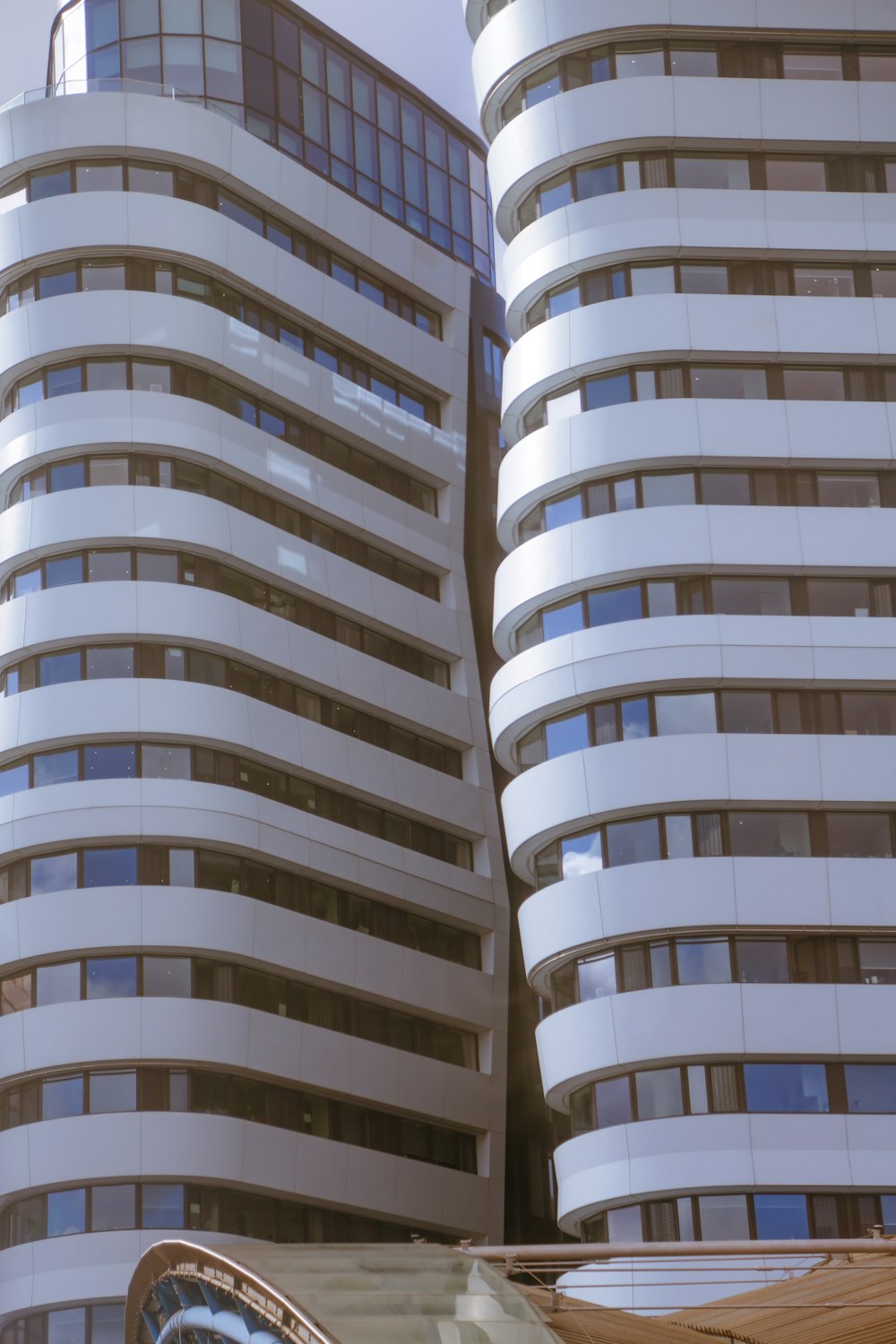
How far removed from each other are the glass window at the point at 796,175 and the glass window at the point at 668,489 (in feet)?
28.5

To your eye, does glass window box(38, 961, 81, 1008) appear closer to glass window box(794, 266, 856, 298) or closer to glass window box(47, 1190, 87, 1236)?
glass window box(47, 1190, 87, 1236)

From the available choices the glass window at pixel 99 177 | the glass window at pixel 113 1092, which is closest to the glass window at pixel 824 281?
the glass window at pixel 99 177

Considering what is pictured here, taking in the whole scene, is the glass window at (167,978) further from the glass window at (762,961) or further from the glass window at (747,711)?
the glass window at (747,711)

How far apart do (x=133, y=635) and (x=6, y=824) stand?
6.22m

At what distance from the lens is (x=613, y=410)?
5519 centimetres

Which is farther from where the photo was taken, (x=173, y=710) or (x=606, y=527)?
(x=173, y=710)

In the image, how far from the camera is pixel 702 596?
176 feet

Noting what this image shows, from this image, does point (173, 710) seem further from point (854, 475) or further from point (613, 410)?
point (854, 475)

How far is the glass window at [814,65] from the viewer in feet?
189

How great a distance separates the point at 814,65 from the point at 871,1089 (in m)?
27.0

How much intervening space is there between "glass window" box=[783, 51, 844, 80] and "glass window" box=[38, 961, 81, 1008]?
3047cm

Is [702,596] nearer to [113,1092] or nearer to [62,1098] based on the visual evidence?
[113,1092]

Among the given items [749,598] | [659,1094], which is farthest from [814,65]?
[659,1094]

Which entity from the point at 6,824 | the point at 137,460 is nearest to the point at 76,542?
the point at 137,460
